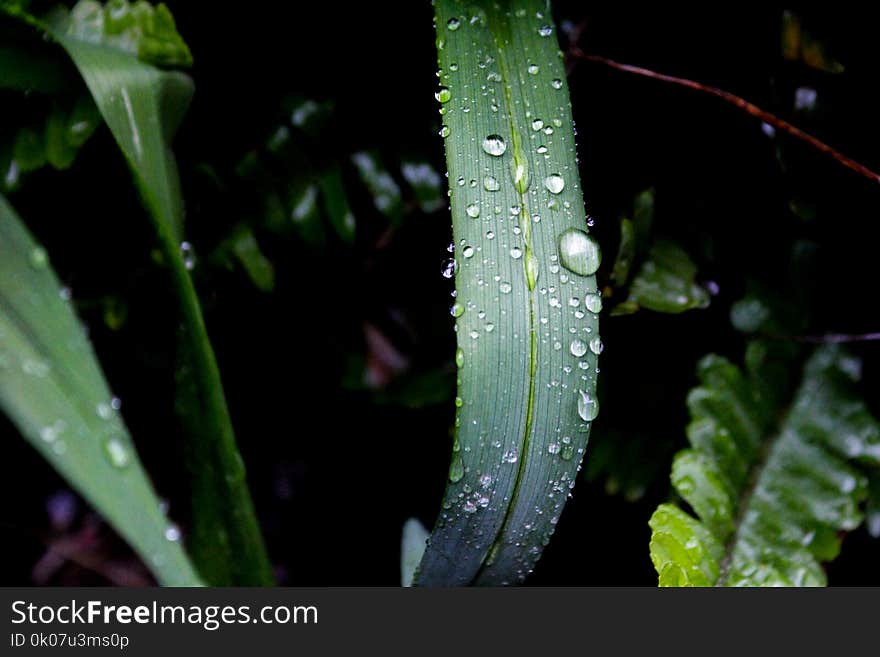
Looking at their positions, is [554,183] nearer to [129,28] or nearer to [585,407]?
[585,407]

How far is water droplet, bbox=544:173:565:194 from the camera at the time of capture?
23.6 inches

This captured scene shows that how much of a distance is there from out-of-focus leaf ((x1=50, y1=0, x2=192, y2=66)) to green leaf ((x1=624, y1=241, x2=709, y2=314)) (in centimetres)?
62

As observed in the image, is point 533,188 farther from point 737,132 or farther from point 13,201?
point 13,201

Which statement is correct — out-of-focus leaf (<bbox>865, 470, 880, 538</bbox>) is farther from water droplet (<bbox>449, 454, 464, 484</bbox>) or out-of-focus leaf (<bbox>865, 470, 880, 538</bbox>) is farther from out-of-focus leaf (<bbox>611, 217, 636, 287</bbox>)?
water droplet (<bbox>449, 454, 464, 484</bbox>)

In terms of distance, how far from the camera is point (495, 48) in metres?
0.65

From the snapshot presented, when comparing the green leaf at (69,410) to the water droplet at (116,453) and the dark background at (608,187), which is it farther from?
the dark background at (608,187)

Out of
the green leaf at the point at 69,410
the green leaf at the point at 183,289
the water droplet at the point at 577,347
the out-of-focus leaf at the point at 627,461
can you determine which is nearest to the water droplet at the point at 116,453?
the green leaf at the point at 69,410

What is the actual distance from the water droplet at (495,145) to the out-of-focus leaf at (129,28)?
1.34 feet

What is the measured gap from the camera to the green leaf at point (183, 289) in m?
0.63

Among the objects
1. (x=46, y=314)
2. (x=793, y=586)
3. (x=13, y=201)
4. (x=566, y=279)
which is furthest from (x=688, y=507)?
(x=13, y=201)

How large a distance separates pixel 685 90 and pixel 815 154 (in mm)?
182

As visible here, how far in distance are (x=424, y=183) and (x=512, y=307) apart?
0.41m

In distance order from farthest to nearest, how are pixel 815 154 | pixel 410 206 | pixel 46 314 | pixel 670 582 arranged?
pixel 410 206
pixel 815 154
pixel 670 582
pixel 46 314

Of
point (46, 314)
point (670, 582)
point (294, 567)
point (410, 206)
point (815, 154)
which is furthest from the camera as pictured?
point (294, 567)
